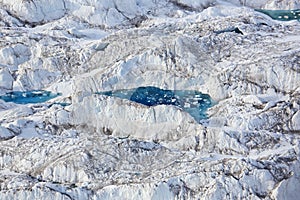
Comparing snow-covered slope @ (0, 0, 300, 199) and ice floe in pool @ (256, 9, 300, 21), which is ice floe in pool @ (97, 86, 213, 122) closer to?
snow-covered slope @ (0, 0, 300, 199)

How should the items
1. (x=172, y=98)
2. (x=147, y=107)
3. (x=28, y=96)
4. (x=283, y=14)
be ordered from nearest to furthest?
(x=147, y=107) → (x=172, y=98) → (x=28, y=96) → (x=283, y=14)

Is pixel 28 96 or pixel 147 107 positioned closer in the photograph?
pixel 147 107

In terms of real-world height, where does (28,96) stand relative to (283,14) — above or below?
below

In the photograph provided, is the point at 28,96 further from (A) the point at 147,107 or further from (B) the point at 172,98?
(A) the point at 147,107

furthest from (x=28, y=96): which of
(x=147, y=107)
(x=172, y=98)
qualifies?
(x=147, y=107)

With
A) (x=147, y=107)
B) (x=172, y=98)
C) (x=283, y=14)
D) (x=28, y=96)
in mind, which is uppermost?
(x=283, y=14)
